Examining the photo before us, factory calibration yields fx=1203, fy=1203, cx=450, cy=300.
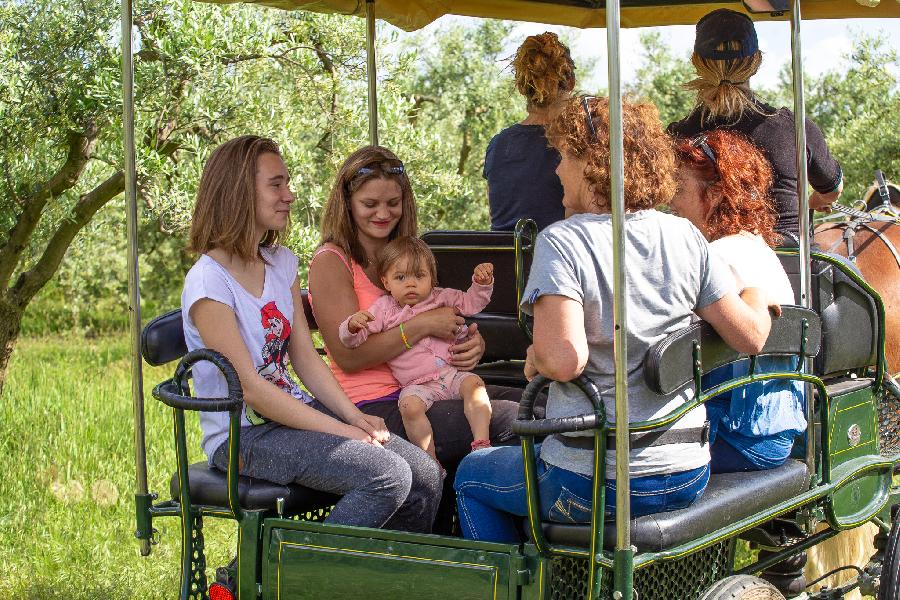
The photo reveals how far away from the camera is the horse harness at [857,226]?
5.25 meters

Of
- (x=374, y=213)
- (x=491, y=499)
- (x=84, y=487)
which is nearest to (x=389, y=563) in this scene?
(x=491, y=499)

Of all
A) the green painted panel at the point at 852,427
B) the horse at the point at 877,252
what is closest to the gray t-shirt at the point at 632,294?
the green painted panel at the point at 852,427

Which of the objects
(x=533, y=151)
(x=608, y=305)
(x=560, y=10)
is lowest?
(x=608, y=305)

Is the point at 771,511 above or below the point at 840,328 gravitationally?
below

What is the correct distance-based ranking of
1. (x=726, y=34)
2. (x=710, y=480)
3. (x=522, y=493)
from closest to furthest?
(x=522, y=493)
(x=710, y=480)
(x=726, y=34)

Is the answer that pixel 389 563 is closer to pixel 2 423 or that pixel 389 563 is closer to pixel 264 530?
pixel 264 530

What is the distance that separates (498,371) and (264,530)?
59.4 inches

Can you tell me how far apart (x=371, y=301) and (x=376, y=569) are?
116 centimetres

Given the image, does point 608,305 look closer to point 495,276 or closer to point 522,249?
point 522,249

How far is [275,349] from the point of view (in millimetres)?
3480

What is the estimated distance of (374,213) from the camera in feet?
13.0

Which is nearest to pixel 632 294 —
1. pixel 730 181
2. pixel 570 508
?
pixel 570 508

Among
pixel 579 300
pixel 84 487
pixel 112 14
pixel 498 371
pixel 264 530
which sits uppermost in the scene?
pixel 112 14

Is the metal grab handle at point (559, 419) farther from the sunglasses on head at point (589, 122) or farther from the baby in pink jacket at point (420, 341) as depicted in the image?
the baby in pink jacket at point (420, 341)
